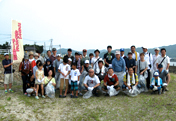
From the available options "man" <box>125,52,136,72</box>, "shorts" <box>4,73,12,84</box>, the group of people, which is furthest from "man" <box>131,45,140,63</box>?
"shorts" <box>4,73,12,84</box>

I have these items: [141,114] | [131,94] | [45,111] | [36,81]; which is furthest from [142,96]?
[36,81]

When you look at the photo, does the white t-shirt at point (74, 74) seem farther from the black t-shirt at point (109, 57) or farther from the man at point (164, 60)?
the man at point (164, 60)

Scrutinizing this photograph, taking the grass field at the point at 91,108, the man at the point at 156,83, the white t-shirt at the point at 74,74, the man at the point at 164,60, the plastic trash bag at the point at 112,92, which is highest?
the man at the point at 164,60

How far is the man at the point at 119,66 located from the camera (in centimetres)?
620

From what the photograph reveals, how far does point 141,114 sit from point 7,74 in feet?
19.5

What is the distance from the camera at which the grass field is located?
441cm

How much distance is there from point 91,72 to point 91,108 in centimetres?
154

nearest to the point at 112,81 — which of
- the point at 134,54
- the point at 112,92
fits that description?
the point at 112,92

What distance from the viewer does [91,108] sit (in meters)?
4.99

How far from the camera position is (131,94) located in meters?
6.00

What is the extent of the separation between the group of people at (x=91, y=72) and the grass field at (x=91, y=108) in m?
0.47

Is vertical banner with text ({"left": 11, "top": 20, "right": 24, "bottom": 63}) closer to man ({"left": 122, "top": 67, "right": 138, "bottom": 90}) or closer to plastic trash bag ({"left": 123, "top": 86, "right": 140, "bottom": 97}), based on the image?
man ({"left": 122, "top": 67, "right": 138, "bottom": 90})

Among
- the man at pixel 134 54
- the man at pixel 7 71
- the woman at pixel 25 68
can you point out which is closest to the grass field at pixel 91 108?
the man at pixel 7 71

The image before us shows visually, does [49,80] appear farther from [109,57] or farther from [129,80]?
[129,80]
